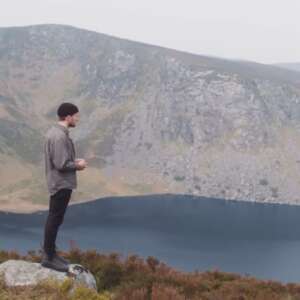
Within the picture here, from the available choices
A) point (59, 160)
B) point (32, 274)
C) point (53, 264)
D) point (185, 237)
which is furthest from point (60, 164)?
point (185, 237)

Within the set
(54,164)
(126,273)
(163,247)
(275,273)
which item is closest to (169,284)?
(126,273)

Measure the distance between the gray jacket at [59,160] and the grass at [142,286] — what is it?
2422mm

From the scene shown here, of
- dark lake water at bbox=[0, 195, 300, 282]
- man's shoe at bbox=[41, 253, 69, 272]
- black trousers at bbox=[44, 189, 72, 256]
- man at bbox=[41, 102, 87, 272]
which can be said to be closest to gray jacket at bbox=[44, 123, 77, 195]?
man at bbox=[41, 102, 87, 272]

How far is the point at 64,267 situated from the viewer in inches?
539

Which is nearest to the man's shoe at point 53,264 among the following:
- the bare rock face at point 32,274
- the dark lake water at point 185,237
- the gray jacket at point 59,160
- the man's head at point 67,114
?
the bare rock face at point 32,274

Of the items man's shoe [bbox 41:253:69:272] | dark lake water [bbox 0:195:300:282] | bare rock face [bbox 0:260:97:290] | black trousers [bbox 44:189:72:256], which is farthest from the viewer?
dark lake water [bbox 0:195:300:282]

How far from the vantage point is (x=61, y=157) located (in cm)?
1240

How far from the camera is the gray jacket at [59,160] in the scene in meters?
12.4

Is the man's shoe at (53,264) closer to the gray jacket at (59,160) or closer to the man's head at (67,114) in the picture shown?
the gray jacket at (59,160)

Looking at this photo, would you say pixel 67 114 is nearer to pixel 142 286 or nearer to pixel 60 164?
pixel 60 164

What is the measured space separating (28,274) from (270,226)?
166 meters

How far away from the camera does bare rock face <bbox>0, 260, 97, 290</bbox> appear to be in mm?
13135

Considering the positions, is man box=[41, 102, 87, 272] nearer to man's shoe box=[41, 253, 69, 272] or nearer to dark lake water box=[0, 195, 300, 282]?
man's shoe box=[41, 253, 69, 272]

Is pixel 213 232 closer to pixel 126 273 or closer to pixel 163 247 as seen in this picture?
pixel 163 247
